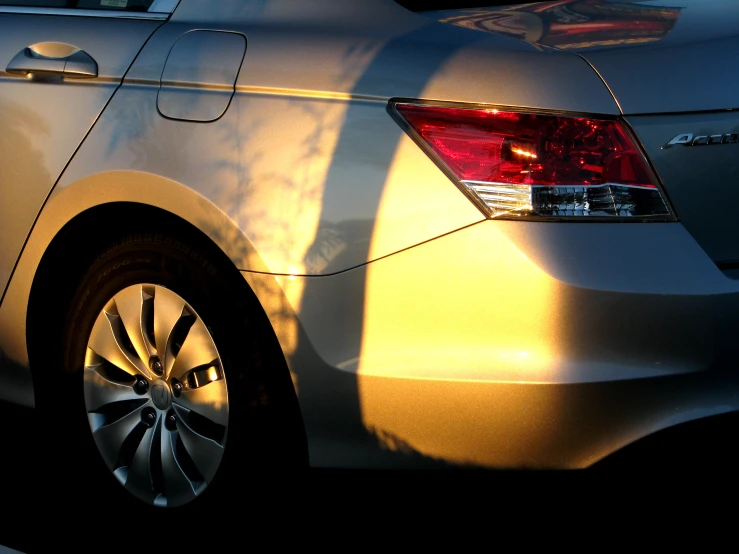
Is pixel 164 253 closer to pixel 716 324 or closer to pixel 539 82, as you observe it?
pixel 539 82

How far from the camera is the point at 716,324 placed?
2658 mm

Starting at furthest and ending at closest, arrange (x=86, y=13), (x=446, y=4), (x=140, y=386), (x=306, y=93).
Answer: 1. (x=86, y=13)
2. (x=140, y=386)
3. (x=446, y=4)
4. (x=306, y=93)

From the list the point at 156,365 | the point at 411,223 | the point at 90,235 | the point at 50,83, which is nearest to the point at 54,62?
the point at 50,83

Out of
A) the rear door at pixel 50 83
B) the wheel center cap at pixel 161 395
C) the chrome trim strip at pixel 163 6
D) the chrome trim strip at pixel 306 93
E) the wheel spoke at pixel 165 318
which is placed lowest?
the wheel center cap at pixel 161 395

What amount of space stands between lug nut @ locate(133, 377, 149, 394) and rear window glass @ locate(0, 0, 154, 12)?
1061 millimetres

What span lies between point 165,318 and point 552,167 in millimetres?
1197

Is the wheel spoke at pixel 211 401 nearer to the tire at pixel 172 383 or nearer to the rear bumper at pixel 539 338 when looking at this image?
the tire at pixel 172 383

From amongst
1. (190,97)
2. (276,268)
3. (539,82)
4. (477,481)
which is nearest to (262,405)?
(276,268)

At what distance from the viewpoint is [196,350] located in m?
3.21

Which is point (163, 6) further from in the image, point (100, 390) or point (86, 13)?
point (100, 390)

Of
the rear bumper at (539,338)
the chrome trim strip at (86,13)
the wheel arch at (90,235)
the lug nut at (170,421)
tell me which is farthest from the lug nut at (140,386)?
the chrome trim strip at (86,13)

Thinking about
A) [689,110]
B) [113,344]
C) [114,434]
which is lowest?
[114,434]

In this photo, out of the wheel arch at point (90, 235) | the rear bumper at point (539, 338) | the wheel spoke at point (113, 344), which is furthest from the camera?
the wheel spoke at point (113, 344)

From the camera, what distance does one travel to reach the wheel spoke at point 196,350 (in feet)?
10.5
